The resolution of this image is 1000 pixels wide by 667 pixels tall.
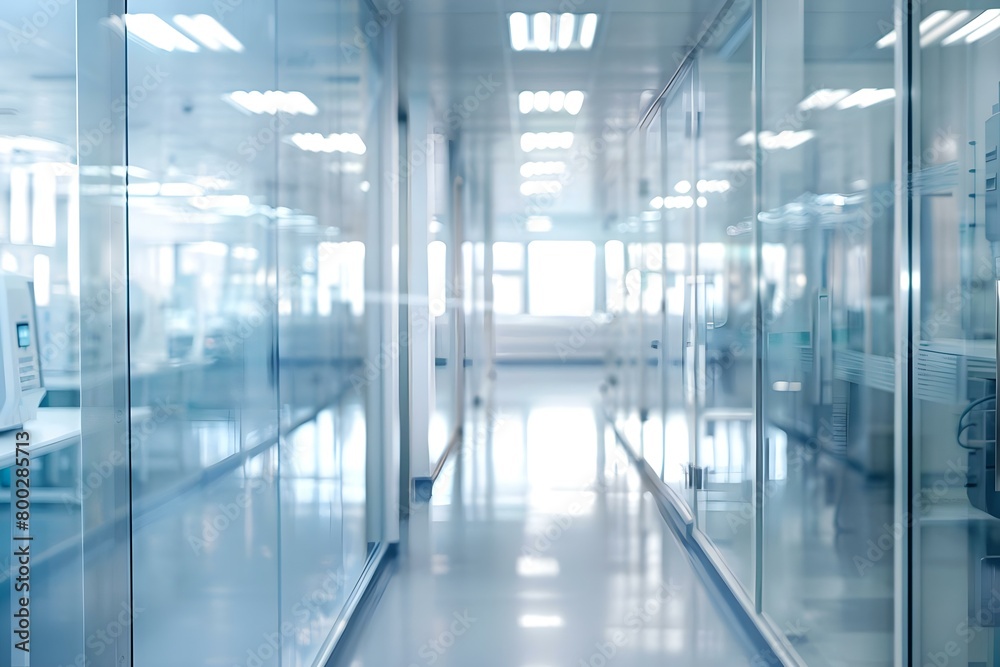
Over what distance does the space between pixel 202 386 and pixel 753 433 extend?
2.79 metres

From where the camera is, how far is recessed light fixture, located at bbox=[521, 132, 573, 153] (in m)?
8.20

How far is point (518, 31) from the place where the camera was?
195 inches

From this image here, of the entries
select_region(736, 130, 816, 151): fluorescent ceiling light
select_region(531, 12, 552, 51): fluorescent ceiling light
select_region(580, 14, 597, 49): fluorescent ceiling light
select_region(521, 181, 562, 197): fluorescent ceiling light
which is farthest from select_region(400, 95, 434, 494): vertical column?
select_region(521, 181, 562, 197): fluorescent ceiling light

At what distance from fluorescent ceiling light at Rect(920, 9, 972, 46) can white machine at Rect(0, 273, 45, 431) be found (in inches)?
94.5

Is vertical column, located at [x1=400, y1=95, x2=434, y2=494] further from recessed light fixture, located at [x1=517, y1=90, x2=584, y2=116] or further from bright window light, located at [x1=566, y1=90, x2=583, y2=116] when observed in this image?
bright window light, located at [x1=566, y1=90, x2=583, y2=116]

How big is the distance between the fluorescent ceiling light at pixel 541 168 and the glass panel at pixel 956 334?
26.1ft

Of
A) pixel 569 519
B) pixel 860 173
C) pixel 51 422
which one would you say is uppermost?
pixel 860 173

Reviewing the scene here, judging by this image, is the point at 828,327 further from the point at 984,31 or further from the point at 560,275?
the point at 560,275

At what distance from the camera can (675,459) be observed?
5.78 metres

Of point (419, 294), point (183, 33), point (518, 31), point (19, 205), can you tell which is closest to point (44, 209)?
point (19, 205)

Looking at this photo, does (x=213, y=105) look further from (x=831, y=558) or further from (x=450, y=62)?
(x=450, y=62)

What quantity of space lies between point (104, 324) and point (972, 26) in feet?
7.71

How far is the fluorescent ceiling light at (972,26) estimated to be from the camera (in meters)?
2.17

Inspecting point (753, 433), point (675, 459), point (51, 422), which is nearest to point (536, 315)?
point (675, 459)
